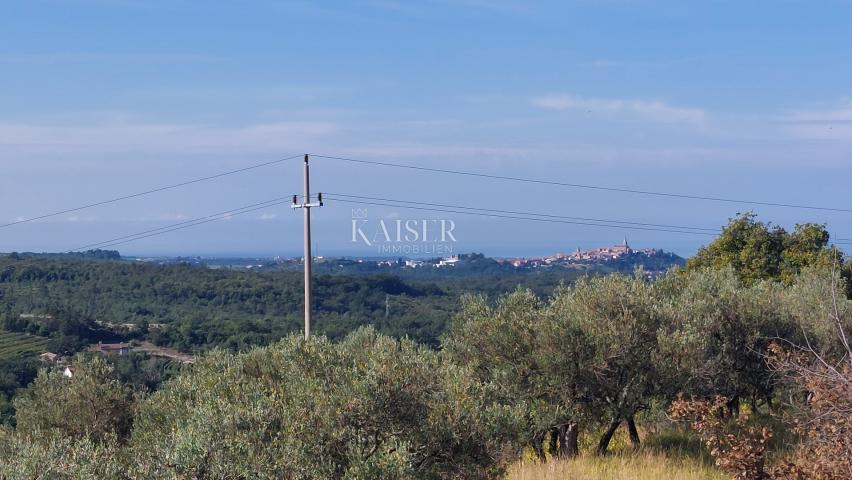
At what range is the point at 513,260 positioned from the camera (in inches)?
5664

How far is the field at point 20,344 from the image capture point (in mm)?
56094

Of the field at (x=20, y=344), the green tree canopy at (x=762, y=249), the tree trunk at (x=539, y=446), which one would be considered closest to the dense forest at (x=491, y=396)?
the tree trunk at (x=539, y=446)

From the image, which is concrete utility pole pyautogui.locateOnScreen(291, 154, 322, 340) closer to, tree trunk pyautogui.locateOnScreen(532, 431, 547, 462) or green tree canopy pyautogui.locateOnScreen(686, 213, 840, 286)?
tree trunk pyautogui.locateOnScreen(532, 431, 547, 462)

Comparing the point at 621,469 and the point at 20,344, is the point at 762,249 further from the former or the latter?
the point at 20,344

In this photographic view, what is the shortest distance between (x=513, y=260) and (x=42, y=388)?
13148 centimetres

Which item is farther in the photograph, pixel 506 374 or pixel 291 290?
pixel 291 290

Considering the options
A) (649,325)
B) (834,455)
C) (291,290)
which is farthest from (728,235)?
(291,290)

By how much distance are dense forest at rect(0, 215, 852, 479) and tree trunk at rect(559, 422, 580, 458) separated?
0.03m

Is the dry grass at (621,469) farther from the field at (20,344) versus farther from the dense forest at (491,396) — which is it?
the field at (20,344)

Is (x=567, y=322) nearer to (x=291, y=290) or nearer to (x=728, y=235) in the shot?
(x=728, y=235)

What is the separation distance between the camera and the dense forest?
355 inches

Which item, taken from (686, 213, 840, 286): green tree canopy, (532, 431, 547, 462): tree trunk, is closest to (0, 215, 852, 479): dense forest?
(532, 431, 547, 462): tree trunk

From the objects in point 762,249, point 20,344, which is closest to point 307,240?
point 762,249

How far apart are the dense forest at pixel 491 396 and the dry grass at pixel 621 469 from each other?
52 cm
